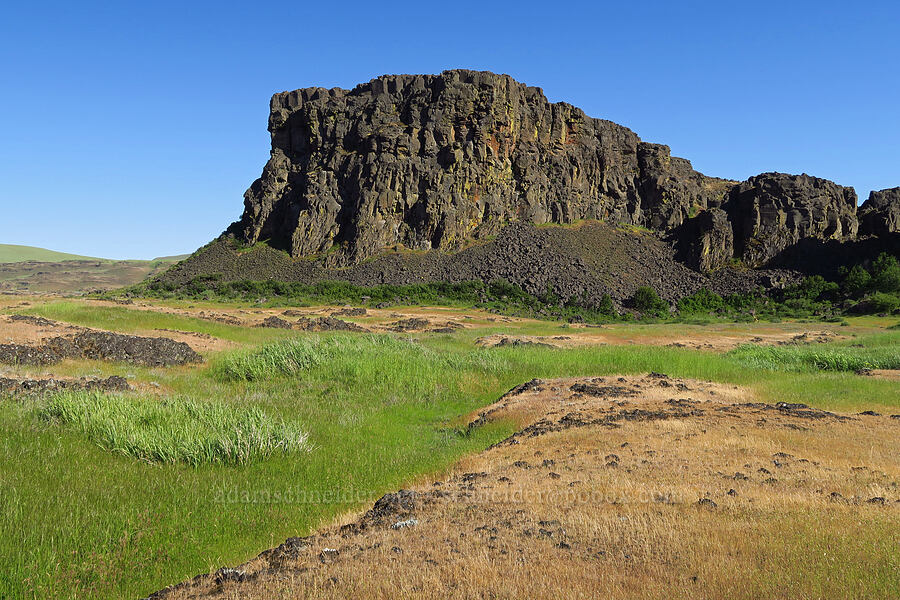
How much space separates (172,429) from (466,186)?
78.7 m

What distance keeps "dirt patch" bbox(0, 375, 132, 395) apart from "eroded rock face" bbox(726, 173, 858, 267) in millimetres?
87176

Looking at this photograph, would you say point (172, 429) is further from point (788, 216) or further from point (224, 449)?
point (788, 216)

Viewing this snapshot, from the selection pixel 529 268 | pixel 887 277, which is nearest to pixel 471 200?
pixel 529 268

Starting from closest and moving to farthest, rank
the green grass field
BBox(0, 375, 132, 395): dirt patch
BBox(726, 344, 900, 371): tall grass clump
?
the green grass field < BBox(0, 375, 132, 395): dirt patch < BBox(726, 344, 900, 371): tall grass clump

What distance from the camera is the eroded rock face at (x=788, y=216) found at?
80562 millimetres

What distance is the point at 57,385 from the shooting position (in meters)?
12.6

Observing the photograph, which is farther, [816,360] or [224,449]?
[816,360]

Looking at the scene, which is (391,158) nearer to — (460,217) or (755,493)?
(460,217)

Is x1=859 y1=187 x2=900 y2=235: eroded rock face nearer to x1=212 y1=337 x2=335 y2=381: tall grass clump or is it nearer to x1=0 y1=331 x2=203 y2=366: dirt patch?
x1=212 y1=337 x2=335 y2=381: tall grass clump

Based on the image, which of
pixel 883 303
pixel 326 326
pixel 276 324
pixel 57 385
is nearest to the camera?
pixel 57 385

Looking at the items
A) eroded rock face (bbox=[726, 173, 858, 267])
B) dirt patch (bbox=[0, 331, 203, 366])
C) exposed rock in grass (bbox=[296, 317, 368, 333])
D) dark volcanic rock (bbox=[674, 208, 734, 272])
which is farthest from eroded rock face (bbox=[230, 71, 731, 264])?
dirt patch (bbox=[0, 331, 203, 366])

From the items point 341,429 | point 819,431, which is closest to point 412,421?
point 341,429

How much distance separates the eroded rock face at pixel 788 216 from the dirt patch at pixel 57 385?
286 ft

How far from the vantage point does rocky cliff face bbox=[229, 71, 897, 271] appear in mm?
81625
